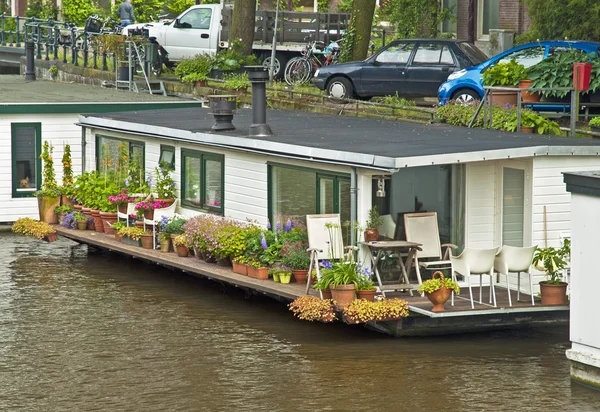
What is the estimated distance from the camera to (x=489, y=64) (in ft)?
82.5

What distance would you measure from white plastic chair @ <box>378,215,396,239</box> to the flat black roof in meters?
0.91

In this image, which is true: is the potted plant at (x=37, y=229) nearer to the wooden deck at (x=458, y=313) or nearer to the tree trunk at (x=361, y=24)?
the wooden deck at (x=458, y=313)

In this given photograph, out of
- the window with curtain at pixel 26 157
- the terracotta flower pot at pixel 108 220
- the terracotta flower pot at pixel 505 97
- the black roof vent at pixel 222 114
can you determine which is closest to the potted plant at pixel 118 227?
the terracotta flower pot at pixel 108 220

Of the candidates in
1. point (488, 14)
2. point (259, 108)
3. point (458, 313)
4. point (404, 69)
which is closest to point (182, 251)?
point (259, 108)

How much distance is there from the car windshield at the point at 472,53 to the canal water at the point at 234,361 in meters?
10.1

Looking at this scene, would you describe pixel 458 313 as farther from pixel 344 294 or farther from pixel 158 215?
pixel 158 215

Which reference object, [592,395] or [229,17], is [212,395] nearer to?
[592,395]

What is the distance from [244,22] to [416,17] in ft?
17.3

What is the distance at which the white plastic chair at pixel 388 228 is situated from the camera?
16984mm

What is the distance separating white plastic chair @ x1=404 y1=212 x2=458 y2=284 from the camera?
17000mm

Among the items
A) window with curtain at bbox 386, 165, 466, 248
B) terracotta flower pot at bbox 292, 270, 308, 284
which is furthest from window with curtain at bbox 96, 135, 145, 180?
window with curtain at bbox 386, 165, 466, 248

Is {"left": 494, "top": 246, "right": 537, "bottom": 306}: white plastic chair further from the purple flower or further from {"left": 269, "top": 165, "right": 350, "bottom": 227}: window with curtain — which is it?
the purple flower

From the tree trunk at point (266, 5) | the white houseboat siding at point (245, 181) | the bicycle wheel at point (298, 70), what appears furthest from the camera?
the tree trunk at point (266, 5)

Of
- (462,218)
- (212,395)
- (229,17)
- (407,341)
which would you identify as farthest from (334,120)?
(229,17)
